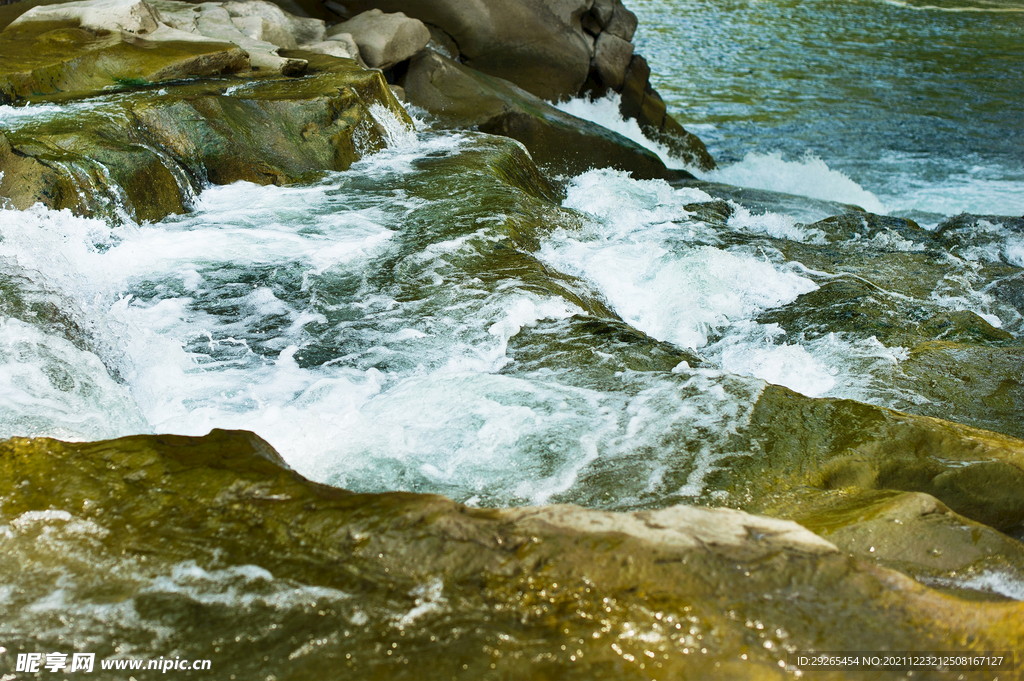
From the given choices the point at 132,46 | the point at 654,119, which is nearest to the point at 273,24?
the point at 132,46

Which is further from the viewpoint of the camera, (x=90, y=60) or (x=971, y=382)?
(x=90, y=60)

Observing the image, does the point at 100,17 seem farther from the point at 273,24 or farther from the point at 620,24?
the point at 620,24

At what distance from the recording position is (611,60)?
40.8 feet

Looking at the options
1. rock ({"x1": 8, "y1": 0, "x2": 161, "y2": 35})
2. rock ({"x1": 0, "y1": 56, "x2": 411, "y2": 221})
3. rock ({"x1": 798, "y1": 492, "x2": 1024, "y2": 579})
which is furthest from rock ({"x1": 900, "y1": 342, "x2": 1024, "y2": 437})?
rock ({"x1": 8, "y1": 0, "x2": 161, "y2": 35})

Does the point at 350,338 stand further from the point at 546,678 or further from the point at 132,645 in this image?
the point at 546,678

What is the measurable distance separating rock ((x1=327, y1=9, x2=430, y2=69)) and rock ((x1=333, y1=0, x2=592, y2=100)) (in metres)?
1.36

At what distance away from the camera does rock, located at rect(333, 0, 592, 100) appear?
11.0 meters

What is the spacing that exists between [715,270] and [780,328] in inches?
34.5

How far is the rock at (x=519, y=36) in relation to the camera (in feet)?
36.0

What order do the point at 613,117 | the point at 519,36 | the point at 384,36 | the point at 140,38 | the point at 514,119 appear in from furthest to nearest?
the point at 613,117 < the point at 519,36 < the point at 384,36 < the point at 514,119 < the point at 140,38

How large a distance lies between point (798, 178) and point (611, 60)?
3.50 m

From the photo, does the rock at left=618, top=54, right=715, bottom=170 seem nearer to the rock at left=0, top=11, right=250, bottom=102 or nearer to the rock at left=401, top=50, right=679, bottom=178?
the rock at left=401, top=50, right=679, bottom=178

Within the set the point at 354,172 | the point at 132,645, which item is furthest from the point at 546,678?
the point at 354,172

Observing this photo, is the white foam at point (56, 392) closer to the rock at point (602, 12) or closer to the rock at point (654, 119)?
the rock at point (654, 119)
